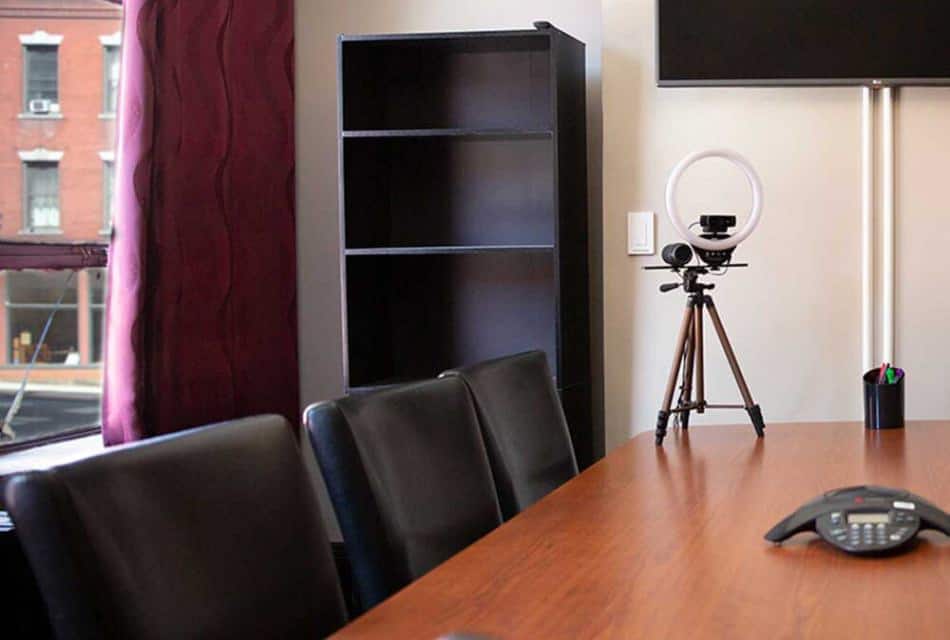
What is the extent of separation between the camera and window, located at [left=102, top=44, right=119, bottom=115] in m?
3.31

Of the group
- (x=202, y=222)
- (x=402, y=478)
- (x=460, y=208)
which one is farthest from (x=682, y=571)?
(x=460, y=208)

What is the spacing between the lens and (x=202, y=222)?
3.47m

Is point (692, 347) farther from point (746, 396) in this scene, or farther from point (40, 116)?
point (40, 116)

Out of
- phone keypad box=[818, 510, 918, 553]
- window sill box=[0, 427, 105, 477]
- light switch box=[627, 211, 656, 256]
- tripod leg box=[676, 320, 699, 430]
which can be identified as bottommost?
window sill box=[0, 427, 105, 477]

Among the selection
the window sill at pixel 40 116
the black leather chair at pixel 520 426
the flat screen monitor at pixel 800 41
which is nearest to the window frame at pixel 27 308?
the window sill at pixel 40 116

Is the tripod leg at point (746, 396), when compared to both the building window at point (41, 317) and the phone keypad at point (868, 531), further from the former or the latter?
the building window at point (41, 317)

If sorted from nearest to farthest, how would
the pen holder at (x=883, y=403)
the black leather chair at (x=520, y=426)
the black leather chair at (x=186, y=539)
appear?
the black leather chair at (x=186, y=539) < the black leather chair at (x=520, y=426) < the pen holder at (x=883, y=403)

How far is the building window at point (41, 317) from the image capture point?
3.04 meters

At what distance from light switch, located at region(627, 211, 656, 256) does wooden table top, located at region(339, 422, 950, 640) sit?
1.47 metres

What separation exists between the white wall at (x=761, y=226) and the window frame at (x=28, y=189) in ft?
4.96

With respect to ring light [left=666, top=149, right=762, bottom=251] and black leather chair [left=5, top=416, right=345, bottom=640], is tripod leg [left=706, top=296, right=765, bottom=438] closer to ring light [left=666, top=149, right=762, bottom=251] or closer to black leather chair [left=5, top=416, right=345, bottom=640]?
ring light [left=666, top=149, right=762, bottom=251]

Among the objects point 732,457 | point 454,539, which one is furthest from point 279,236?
point 454,539

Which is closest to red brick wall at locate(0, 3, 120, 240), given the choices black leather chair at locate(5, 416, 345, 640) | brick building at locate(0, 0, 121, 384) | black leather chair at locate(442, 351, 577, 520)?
brick building at locate(0, 0, 121, 384)

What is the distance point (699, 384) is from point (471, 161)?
4.58 feet
